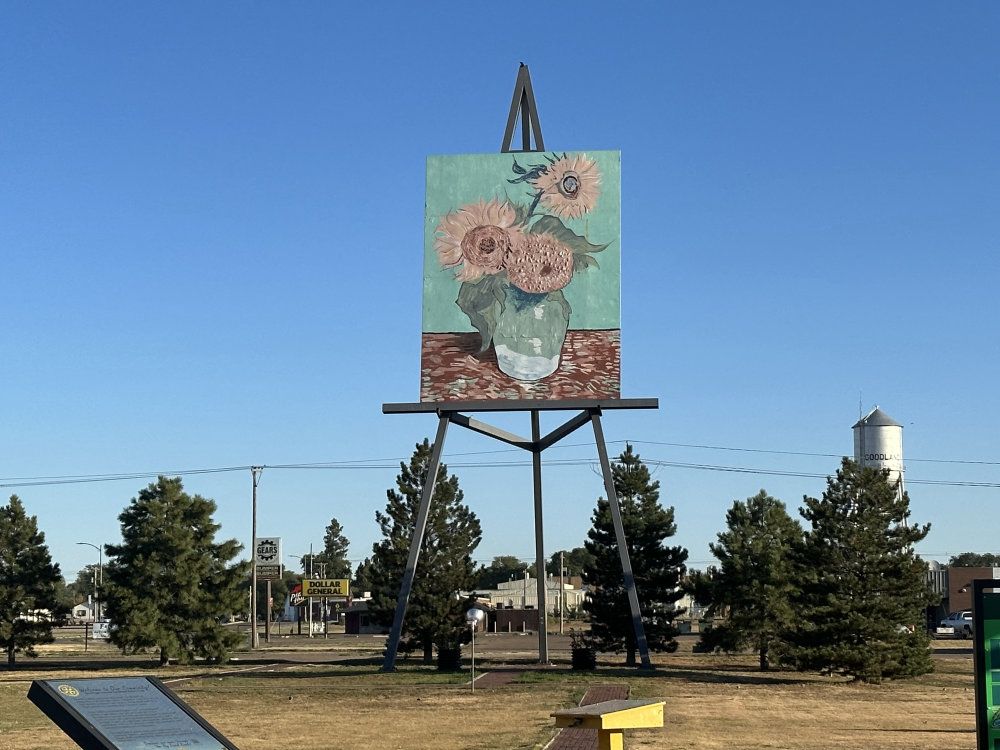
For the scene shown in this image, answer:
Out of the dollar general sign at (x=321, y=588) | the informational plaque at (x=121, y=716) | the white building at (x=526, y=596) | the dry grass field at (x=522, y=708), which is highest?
the informational plaque at (x=121, y=716)

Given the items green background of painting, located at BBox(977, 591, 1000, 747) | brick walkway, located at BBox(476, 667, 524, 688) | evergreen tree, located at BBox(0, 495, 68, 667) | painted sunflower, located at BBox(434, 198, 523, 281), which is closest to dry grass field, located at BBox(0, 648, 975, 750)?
brick walkway, located at BBox(476, 667, 524, 688)

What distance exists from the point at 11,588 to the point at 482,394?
22745 mm

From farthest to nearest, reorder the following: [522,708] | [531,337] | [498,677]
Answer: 1. [531,337]
2. [498,677]
3. [522,708]

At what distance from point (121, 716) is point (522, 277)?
30.3 meters

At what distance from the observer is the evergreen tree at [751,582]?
157 ft

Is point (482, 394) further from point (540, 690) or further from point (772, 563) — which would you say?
point (772, 563)

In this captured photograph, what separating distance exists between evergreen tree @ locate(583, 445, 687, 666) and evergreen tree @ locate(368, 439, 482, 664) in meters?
5.16

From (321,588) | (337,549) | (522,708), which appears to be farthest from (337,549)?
(522,708)

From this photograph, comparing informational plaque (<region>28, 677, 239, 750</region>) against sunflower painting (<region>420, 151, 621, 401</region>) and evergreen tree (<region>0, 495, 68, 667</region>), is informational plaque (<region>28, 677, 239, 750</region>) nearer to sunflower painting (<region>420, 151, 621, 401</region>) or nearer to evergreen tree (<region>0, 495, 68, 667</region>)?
sunflower painting (<region>420, 151, 621, 401</region>)

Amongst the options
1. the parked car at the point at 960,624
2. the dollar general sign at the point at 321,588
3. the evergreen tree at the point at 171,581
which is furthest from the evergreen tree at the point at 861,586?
the dollar general sign at the point at 321,588

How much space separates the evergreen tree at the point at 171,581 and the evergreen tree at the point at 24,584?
2.88 meters

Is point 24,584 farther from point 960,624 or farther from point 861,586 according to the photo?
point 960,624

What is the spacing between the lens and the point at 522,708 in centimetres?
2922

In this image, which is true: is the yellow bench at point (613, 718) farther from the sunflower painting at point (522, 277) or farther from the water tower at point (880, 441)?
the water tower at point (880, 441)
